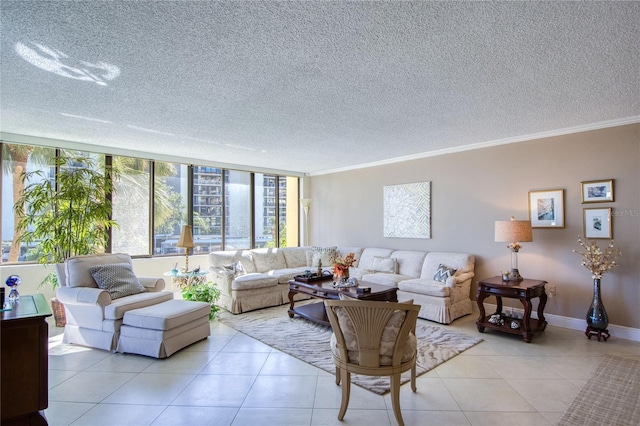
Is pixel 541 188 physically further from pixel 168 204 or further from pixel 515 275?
pixel 168 204

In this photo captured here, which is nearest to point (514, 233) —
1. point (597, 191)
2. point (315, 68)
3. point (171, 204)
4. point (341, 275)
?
point (597, 191)

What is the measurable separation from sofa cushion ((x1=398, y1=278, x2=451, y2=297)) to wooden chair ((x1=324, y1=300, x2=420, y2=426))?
2298 mm

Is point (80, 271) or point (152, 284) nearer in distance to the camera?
point (80, 271)

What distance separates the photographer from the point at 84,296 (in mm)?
3547

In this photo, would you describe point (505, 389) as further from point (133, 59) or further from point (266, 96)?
point (133, 59)

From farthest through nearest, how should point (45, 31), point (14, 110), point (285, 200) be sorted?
point (285, 200), point (14, 110), point (45, 31)

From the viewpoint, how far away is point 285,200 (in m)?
7.87

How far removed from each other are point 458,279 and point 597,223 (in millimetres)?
1727

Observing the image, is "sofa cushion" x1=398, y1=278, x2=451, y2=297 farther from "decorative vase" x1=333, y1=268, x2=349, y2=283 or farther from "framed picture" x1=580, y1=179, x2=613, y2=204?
"framed picture" x1=580, y1=179, x2=613, y2=204

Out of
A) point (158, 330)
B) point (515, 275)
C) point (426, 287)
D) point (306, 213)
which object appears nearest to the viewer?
point (158, 330)

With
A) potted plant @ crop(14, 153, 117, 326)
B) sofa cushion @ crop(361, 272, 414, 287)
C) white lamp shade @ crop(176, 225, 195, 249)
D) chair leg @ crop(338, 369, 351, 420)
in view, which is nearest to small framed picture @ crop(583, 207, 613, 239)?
sofa cushion @ crop(361, 272, 414, 287)

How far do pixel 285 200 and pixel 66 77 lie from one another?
17.5 feet

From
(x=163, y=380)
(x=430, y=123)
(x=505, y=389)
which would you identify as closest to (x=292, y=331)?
(x=163, y=380)

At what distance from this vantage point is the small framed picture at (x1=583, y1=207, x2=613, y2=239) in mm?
3934
